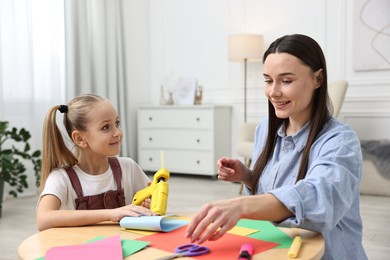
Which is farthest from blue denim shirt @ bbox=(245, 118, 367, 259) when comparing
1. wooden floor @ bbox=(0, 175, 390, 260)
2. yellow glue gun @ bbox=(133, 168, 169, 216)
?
wooden floor @ bbox=(0, 175, 390, 260)

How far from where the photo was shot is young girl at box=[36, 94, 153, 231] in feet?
4.66

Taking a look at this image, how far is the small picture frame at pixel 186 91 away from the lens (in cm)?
531

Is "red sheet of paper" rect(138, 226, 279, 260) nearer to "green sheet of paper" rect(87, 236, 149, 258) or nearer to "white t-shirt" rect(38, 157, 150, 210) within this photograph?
"green sheet of paper" rect(87, 236, 149, 258)

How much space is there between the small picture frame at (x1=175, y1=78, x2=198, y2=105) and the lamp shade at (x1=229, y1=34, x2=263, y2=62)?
0.80 metres

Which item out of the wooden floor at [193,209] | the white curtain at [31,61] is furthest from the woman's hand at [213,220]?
the white curtain at [31,61]

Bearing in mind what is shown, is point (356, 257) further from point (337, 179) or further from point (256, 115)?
point (256, 115)

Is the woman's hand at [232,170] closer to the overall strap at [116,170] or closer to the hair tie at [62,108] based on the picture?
the overall strap at [116,170]

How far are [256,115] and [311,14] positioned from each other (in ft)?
4.01

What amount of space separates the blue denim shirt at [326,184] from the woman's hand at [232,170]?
53 millimetres

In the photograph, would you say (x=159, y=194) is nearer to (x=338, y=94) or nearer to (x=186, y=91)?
(x=338, y=94)

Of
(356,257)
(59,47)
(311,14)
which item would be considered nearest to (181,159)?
(59,47)

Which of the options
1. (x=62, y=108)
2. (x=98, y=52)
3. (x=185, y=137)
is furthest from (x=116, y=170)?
(x=98, y=52)

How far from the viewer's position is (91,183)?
4.85ft

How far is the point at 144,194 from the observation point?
1.29 m
